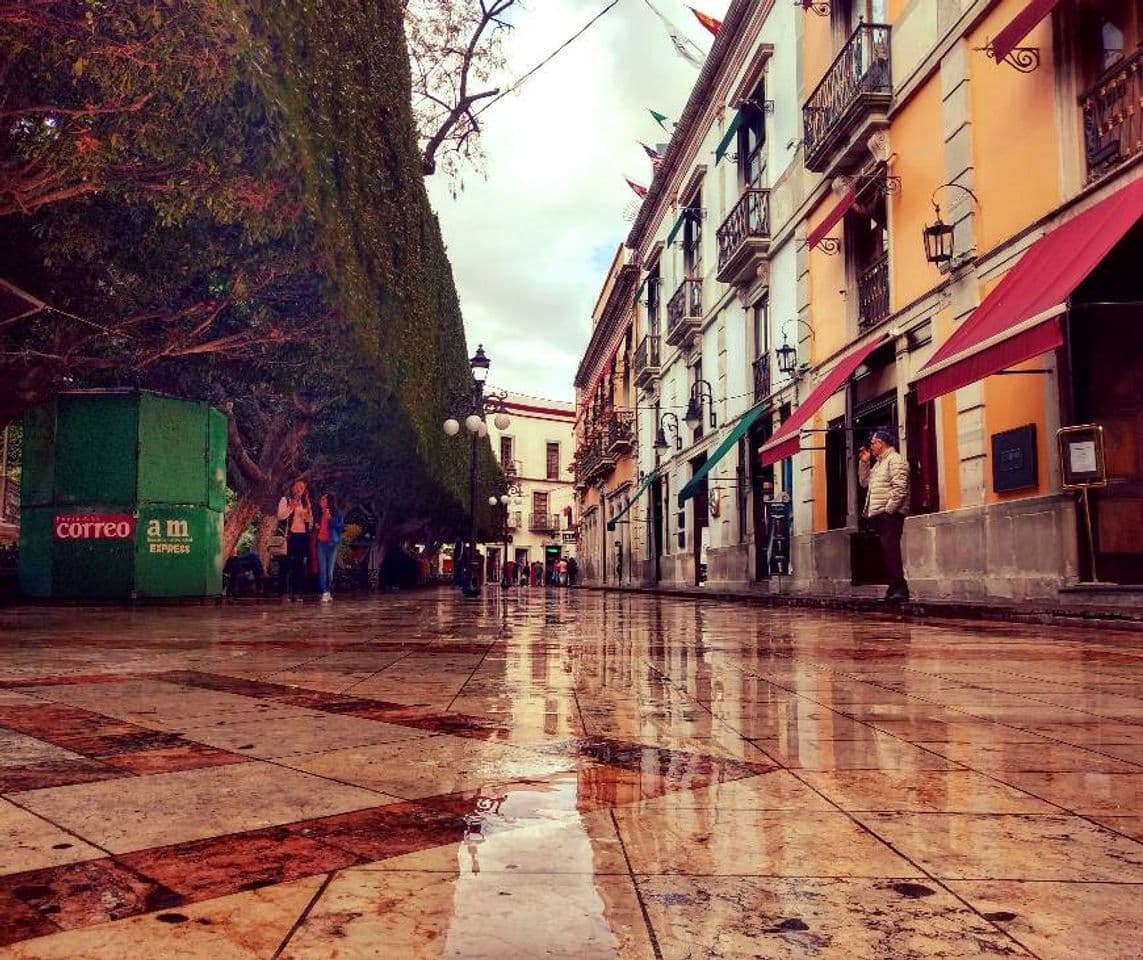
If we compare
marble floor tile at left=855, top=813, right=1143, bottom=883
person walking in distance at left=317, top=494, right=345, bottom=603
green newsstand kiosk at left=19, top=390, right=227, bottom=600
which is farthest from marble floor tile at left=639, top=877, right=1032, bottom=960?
person walking in distance at left=317, top=494, right=345, bottom=603

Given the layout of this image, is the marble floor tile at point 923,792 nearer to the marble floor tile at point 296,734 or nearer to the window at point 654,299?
the marble floor tile at point 296,734

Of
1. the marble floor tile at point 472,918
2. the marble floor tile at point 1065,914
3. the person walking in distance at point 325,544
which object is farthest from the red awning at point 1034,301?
the person walking in distance at point 325,544

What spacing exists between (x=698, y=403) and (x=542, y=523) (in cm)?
4157

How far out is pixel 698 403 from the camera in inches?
911

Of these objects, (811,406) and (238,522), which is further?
(238,522)

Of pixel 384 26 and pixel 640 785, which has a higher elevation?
pixel 384 26

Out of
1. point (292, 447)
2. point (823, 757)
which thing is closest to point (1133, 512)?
point (823, 757)

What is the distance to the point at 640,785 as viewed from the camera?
2035mm

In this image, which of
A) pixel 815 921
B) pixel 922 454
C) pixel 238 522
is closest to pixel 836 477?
pixel 922 454

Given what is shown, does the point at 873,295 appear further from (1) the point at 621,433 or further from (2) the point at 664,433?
(1) the point at 621,433

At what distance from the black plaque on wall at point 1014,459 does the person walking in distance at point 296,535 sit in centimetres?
988

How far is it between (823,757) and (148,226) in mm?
8556

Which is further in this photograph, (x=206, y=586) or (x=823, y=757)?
(x=206, y=586)

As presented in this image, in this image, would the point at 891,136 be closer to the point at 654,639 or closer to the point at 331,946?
the point at 654,639
